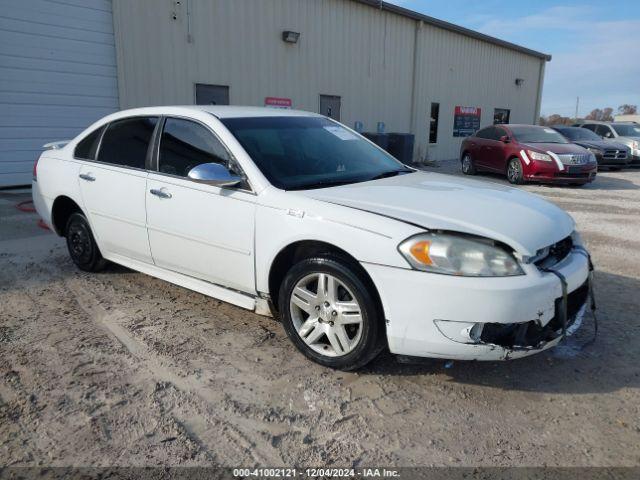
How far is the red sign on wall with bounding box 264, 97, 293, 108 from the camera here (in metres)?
13.5

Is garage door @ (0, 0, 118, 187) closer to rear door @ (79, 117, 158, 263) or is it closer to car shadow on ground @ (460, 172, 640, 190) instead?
rear door @ (79, 117, 158, 263)

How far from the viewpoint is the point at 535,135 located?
1288 centimetres

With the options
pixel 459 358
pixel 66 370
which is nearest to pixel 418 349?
pixel 459 358

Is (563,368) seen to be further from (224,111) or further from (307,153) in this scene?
(224,111)

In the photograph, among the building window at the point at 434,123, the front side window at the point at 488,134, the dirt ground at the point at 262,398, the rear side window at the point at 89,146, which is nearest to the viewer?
the dirt ground at the point at 262,398

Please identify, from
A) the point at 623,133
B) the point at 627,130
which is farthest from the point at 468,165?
the point at 627,130

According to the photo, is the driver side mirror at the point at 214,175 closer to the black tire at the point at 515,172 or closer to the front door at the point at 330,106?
the black tire at the point at 515,172

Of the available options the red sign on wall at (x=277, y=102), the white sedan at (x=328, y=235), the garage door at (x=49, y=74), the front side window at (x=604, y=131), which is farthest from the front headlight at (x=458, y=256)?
the front side window at (x=604, y=131)

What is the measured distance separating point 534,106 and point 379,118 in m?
12.4

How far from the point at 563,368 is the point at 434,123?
57.3 feet

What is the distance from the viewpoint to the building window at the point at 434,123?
63.6 feet

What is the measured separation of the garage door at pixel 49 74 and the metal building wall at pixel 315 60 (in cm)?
41

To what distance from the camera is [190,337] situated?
3523 mm

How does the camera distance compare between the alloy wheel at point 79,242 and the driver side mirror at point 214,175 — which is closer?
the driver side mirror at point 214,175
